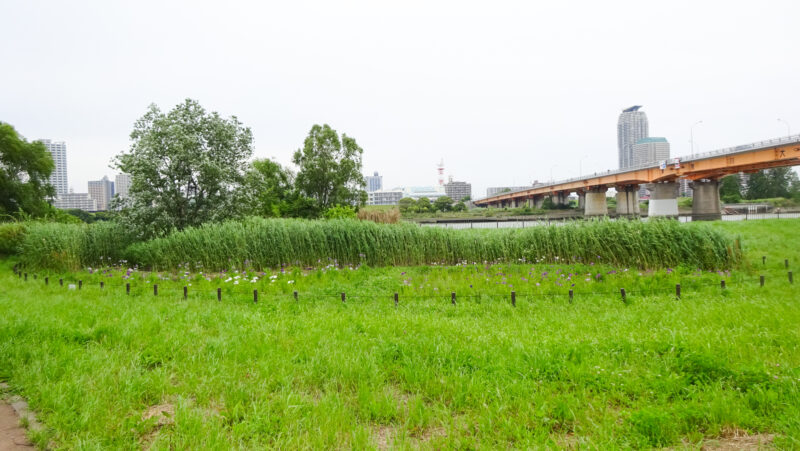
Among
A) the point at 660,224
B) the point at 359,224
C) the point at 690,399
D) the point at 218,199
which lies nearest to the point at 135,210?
the point at 218,199

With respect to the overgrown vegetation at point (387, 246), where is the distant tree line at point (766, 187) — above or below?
above

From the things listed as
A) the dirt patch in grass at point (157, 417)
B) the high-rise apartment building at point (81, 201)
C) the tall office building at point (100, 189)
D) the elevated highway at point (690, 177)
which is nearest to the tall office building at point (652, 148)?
the elevated highway at point (690, 177)

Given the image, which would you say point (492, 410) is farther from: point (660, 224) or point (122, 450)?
point (660, 224)

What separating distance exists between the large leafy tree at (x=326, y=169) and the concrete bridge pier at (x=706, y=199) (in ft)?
96.7

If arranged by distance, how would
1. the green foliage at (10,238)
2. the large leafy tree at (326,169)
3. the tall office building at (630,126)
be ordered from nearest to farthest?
the green foliage at (10,238) < the large leafy tree at (326,169) < the tall office building at (630,126)

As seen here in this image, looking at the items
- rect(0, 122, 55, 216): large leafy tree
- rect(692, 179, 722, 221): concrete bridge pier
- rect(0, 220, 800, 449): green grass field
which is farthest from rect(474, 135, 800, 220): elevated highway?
rect(0, 122, 55, 216): large leafy tree

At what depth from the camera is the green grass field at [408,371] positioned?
3.30m

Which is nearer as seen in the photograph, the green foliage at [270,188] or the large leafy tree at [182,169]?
the large leafy tree at [182,169]

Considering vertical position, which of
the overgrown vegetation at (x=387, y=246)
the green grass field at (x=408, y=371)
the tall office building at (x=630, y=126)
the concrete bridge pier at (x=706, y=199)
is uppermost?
the tall office building at (x=630, y=126)

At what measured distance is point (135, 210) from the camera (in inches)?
562

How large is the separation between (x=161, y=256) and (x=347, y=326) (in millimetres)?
9287

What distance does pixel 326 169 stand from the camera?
33688mm

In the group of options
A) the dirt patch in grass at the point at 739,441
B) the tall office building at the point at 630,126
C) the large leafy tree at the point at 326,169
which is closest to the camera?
the dirt patch in grass at the point at 739,441

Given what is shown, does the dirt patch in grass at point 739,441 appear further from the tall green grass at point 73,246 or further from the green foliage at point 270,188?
the tall green grass at point 73,246
